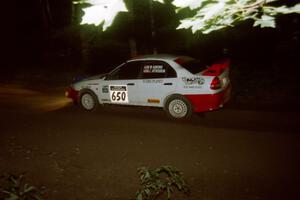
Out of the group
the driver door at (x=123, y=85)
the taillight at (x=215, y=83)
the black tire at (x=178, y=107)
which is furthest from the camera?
the driver door at (x=123, y=85)

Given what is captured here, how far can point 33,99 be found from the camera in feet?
44.0

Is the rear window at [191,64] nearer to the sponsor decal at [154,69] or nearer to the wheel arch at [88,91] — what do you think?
the sponsor decal at [154,69]

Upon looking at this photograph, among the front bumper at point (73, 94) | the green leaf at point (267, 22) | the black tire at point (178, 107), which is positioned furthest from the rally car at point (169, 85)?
the green leaf at point (267, 22)

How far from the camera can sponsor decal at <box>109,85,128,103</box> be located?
977 centimetres

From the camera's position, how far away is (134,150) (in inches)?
283

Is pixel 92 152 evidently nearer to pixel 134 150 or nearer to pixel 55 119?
pixel 134 150

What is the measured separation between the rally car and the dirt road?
1.42 ft

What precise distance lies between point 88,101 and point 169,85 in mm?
2865

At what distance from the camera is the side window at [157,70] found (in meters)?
9.01

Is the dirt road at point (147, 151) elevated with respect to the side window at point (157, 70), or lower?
lower

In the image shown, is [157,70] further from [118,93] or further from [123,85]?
[118,93]

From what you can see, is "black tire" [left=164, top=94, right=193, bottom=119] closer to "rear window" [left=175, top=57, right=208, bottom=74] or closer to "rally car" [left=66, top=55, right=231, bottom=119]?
"rally car" [left=66, top=55, right=231, bottom=119]

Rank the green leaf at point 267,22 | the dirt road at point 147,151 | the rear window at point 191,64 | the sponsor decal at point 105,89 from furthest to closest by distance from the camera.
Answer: the sponsor decal at point 105,89 < the rear window at point 191,64 < the dirt road at point 147,151 < the green leaf at point 267,22

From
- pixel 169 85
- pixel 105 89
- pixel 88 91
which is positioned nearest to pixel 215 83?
pixel 169 85
